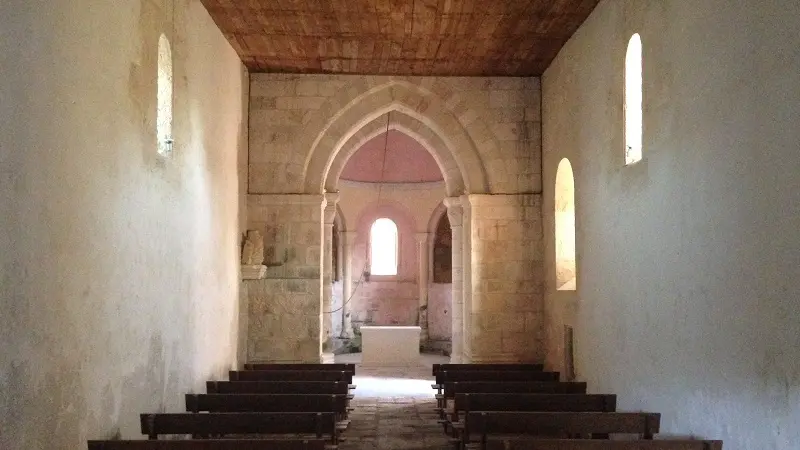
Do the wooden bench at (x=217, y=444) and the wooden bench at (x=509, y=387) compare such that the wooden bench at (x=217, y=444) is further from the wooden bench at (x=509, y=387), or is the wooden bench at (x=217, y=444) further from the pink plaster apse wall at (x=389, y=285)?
the pink plaster apse wall at (x=389, y=285)

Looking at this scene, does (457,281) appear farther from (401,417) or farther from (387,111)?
(401,417)

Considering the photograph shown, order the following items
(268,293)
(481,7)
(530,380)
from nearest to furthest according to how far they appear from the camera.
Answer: (481,7) → (530,380) → (268,293)

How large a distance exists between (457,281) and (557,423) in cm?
737

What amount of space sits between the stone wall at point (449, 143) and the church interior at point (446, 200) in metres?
0.03

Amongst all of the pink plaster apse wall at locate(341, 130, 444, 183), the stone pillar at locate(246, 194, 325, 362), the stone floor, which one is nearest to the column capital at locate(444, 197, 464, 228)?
the stone pillar at locate(246, 194, 325, 362)

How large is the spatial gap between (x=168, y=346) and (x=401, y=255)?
13.4 meters

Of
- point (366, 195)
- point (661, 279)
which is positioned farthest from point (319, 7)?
point (366, 195)

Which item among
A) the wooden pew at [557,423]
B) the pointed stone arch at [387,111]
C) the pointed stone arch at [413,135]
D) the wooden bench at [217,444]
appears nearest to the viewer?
the wooden bench at [217,444]

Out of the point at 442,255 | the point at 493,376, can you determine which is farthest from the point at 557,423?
the point at 442,255

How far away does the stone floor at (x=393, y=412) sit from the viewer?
27.7 ft

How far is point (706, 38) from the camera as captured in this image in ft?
19.0

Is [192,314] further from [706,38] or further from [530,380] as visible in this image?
[706,38]

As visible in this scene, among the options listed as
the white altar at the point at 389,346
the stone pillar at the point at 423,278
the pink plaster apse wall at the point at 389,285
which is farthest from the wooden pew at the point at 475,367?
the pink plaster apse wall at the point at 389,285

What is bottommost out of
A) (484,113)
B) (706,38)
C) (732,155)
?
(732,155)
